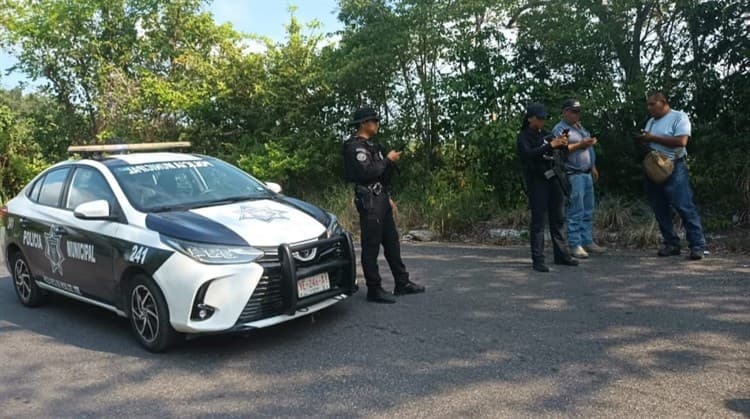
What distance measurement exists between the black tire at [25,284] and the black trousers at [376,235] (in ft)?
10.9

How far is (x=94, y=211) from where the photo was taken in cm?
523

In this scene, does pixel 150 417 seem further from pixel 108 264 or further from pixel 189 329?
pixel 108 264

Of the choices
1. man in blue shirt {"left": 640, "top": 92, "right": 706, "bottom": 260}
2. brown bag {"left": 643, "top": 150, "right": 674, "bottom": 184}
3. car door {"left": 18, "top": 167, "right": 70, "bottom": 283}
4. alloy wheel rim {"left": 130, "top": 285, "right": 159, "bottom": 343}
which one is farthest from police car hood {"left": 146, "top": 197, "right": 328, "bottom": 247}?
man in blue shirt {"left": 640, "top": 92, "right": 706, "bottom": 260}

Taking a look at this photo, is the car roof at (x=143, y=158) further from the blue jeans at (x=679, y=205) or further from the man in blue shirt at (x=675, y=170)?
the blue jeans at (x=679, y=205)

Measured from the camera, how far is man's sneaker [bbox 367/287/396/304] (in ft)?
20.0

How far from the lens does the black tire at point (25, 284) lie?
6.57 m

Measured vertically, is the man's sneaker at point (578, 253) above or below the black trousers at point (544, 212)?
below

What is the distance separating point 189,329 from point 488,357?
214cm

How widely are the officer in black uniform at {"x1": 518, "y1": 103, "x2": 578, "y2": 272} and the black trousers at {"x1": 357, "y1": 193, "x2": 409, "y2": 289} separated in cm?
171

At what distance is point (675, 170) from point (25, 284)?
6.95 metres

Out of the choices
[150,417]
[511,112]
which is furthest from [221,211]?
[511,112]

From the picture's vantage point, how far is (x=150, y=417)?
389cm

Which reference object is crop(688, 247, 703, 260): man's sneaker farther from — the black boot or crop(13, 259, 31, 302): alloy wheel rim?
crop(13, 259, 31, 302): alloy wheel rim

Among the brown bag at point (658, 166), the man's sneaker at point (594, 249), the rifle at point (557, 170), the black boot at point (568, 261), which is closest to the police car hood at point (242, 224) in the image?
the rifle at point (557, 170)
